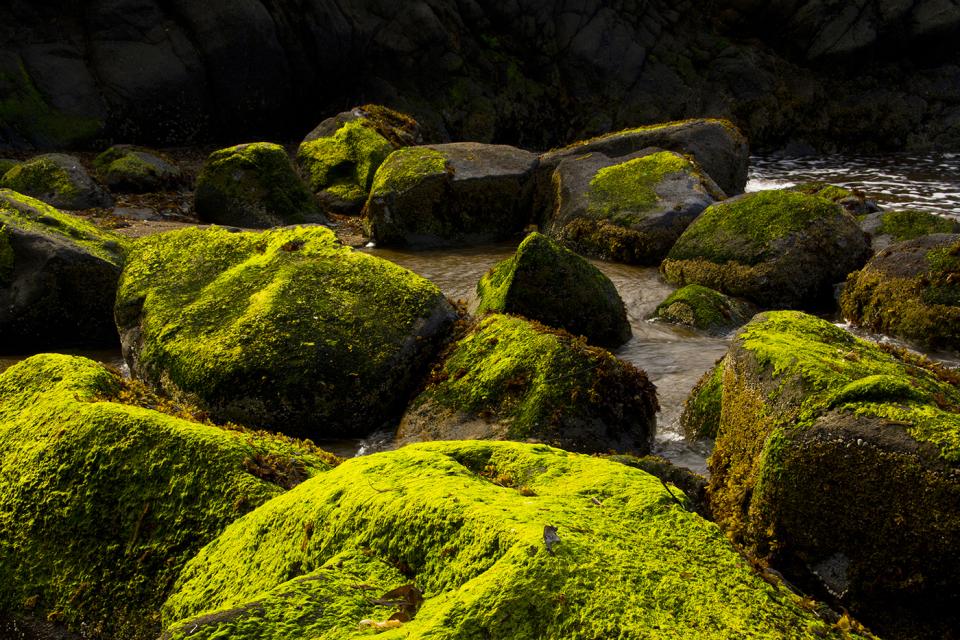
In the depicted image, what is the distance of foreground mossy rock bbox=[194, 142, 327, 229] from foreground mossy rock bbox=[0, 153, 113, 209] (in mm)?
2269

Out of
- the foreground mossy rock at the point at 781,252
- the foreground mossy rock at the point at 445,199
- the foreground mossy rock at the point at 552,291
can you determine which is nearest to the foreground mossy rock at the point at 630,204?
the foreground mossy rock at the point at 445,199

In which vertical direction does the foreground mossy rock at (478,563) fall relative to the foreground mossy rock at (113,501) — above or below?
above

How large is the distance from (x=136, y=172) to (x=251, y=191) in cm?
393

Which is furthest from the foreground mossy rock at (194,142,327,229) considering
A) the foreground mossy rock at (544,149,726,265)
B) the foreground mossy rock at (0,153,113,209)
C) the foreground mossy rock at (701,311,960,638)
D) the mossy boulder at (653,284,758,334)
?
the foreground mossy rock at (701,311,960,638)

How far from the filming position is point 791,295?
1148cm

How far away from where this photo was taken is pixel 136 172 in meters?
18.0

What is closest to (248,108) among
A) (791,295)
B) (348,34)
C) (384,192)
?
(348,34)

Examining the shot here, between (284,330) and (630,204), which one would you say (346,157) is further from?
(284,330)

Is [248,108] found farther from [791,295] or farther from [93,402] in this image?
[93,402]

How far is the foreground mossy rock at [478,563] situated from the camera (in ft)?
9.05

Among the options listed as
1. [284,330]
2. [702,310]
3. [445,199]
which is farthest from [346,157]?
[284,330]

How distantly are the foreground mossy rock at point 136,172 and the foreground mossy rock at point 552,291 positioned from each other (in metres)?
11.6

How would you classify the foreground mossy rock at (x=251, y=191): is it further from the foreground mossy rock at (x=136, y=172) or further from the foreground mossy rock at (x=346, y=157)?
the foreground mossy rock at (x=136, y=172)

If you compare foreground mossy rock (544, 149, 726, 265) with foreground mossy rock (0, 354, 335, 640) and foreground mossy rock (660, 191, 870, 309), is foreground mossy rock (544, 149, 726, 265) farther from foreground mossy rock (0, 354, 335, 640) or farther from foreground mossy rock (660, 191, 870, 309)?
foreground mossy rock (0, 354, 335, 640)
